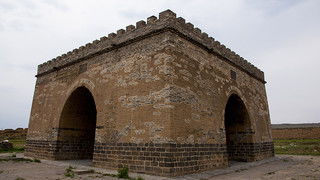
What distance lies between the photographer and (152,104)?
25.9 ft

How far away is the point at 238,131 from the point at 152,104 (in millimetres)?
6207

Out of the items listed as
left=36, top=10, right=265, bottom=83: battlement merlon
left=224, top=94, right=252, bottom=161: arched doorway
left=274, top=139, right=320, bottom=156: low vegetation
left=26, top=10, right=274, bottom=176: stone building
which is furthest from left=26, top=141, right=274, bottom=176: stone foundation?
left=274, top=139, right=320, bottom=156: low vegetation

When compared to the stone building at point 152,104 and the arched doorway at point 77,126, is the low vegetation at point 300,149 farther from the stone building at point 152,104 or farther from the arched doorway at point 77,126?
the arched doorway at point 77,126

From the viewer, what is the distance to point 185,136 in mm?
7695

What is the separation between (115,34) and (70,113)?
4502mm

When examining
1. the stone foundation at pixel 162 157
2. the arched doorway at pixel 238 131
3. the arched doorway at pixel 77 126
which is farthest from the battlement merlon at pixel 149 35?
the stone foundation at pixel 162 157

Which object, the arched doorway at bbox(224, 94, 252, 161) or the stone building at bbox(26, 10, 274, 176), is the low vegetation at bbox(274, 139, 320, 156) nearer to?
the stone building at bbox(26, 10, 274, 176)

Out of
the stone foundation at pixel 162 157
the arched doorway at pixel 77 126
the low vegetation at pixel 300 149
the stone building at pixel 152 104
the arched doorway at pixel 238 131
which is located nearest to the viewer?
the stone foundation at pixel 162 157

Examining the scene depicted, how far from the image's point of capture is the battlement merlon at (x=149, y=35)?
8477 millimetres

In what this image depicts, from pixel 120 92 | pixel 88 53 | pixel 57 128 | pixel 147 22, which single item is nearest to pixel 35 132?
pixel 57 128

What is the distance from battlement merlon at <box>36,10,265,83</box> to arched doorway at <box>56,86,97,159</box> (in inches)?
71.3

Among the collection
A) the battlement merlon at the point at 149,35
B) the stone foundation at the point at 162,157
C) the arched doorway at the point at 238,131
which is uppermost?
the battlement merlon at the point at 149,35

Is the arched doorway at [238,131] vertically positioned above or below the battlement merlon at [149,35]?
below

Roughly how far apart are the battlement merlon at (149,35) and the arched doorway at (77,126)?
5.94 feet
